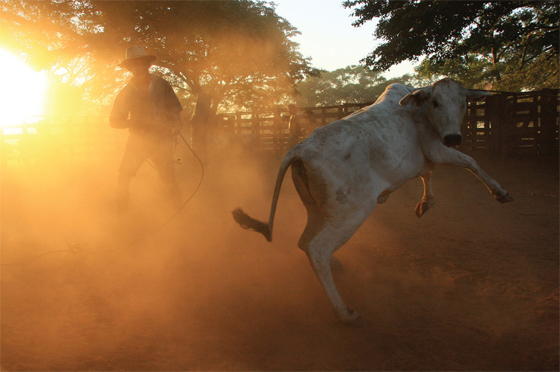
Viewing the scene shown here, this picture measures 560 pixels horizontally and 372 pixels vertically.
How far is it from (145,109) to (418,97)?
304 cm

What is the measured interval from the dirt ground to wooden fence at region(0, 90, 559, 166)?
5910mm

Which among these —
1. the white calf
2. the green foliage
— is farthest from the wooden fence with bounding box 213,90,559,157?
the white calf

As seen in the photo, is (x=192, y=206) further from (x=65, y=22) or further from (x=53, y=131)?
(x=53, y=131)

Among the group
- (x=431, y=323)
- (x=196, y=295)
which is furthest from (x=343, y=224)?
(x=196, y=295)

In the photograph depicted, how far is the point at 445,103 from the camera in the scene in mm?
2953

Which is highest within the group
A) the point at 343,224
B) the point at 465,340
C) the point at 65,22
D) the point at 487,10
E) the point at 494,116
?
the point at 65,22

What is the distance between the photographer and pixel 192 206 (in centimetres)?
647

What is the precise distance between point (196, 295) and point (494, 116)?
10.8 metres

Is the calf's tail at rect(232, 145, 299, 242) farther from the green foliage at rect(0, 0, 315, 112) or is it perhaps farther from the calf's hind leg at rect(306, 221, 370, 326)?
the green foliage at rect(0, 0, 315, 112)

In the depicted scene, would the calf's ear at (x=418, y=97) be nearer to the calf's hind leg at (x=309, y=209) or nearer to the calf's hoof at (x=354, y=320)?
the calf's hind leg at (x=309, y=209)

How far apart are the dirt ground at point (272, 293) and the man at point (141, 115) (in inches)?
36.1

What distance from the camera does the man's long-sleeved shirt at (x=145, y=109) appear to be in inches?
179

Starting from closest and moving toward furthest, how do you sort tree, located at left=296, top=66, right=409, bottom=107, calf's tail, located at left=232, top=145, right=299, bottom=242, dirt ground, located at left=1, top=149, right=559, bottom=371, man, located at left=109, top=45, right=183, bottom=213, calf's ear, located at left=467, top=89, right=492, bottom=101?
dirt ground, located at left=1, top=149, right=559, bottom=371 → calf's tail, located at left=232, top=145, right=299, bottom=242 → calf's ear, located at left=467, top=89, right=492, bottom=101 → man, located at left=109, top=45, right=183, bottom=213 → tree, located at left=296, top=66, right=409, bottom=107

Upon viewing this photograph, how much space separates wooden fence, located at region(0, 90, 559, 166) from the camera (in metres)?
10.9
